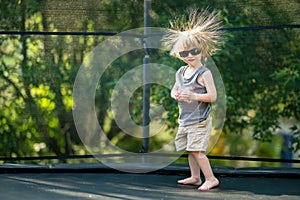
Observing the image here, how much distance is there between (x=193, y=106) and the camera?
3254mm

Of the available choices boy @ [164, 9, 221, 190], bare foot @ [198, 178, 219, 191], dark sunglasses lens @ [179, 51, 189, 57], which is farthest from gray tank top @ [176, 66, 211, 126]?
bare foot @ [198, 178, 219, 191]

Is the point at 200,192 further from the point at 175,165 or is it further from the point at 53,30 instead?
the point at 53,30

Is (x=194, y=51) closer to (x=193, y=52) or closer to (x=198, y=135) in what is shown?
(x=193, y=52)

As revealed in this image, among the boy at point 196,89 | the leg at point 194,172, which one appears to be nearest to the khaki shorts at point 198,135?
the boy at point 196,89

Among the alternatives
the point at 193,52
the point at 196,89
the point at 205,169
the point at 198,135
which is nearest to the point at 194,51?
the point at 193,52

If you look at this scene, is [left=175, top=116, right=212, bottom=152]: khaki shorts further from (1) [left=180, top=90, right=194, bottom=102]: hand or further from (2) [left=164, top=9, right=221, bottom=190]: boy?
(1) [left=180, top=90, right=194, bottom=102]: hand

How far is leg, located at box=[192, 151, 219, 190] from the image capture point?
10.7ft

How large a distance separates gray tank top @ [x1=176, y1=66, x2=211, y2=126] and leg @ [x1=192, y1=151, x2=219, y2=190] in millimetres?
176

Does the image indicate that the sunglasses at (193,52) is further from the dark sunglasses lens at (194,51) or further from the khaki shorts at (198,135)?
the khaki shorts at (198,135)

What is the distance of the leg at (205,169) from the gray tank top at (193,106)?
0.18m

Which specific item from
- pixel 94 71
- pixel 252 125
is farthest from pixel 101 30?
pixel 252 125

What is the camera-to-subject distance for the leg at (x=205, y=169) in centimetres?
327

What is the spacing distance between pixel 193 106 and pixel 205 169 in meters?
0.34

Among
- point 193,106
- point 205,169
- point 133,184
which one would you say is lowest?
point 133,184
